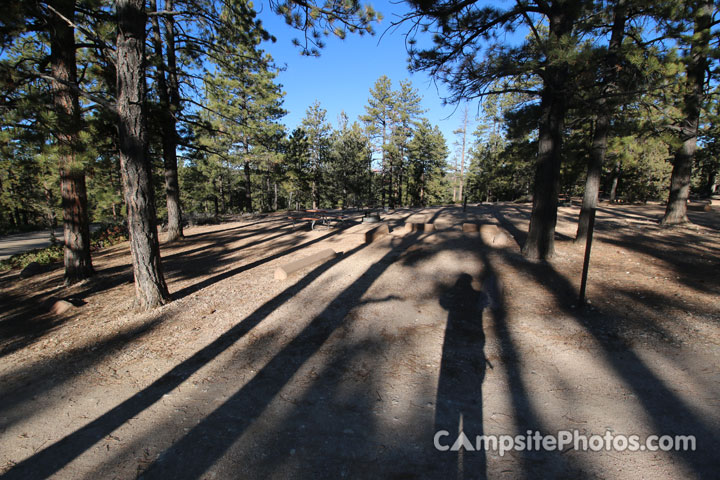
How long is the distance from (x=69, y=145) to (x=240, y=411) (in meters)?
6.23

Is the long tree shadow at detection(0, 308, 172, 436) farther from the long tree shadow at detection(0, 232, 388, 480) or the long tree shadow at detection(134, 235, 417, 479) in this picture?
the long tree shadow at detection(134, 235, 417, 479)

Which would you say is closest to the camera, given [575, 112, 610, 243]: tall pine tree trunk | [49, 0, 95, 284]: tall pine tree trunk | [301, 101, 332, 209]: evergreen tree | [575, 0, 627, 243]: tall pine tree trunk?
[49, 0, 95, 284]: tall pine tree trunk

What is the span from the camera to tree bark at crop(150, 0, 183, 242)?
9477 millimetres

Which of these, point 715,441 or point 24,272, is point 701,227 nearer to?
point 715,441

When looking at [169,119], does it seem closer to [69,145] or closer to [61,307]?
[69,145]

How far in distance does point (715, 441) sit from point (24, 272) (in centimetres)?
1481

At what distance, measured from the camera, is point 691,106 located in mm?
7484

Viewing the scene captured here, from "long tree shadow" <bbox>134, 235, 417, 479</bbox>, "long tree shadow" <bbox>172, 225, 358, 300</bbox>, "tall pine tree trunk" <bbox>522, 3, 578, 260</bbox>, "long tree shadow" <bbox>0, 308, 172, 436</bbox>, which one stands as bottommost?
"long tree shadow" <bbox>0, 308, 172, 436</bbox>

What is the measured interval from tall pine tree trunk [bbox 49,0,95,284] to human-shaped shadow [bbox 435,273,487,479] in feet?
24.5

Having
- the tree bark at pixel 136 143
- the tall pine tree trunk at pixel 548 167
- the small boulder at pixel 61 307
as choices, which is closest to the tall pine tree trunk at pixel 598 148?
the tall pine tree trunk at pixel 548 167

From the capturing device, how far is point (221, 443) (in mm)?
2662

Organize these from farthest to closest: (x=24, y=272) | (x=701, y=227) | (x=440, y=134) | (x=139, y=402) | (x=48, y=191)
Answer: (x=440, y=134) → (x=48, y=191) → (x=701, y=227) → (x=24, y=272) → (x=139, y=402)

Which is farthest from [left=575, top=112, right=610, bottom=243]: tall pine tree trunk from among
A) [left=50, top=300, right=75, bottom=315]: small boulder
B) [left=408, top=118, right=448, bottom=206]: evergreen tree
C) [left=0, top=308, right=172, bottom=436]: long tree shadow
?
[left=408, top=118, right=448, bottom=206]: evergreen tree

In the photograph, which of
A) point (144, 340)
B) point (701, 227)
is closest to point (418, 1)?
point (144, 340)
